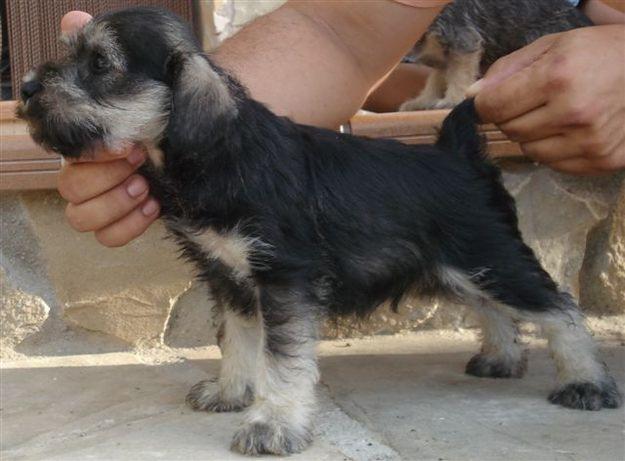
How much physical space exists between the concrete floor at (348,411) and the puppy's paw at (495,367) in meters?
0.05

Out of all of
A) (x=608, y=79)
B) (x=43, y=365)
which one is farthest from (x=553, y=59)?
(x=43, y=365)

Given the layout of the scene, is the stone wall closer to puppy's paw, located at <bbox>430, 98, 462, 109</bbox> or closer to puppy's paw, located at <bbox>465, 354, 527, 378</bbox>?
puppy's paw, located at <bbox>465, 354, 527, 378</bbox>

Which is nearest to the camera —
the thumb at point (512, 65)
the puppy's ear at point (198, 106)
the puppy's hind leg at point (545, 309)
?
the puppy's ear at point (198, 106)

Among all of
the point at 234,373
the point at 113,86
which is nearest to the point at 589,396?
the point at 234,373

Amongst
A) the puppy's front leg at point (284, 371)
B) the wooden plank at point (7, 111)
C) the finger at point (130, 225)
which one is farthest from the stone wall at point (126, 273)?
the puppy's front leg at point (284, 371)

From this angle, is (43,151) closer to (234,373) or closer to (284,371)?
(234,373)

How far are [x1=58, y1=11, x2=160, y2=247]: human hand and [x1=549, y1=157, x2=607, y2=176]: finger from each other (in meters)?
1.51

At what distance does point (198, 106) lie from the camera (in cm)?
285

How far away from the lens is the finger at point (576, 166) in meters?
3.71

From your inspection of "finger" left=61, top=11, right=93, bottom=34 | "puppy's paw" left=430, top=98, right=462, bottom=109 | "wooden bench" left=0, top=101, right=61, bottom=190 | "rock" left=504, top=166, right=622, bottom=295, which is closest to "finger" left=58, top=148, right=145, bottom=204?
"finger" left=61, top=11, right=93, bottom=34

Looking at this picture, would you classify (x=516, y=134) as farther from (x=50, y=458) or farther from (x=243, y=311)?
(x=50, y=458)

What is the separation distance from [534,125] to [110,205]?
1.47 metres

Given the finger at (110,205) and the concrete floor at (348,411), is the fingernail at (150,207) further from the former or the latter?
the concrete floor at (348,411)

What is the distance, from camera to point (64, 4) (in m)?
4.70
